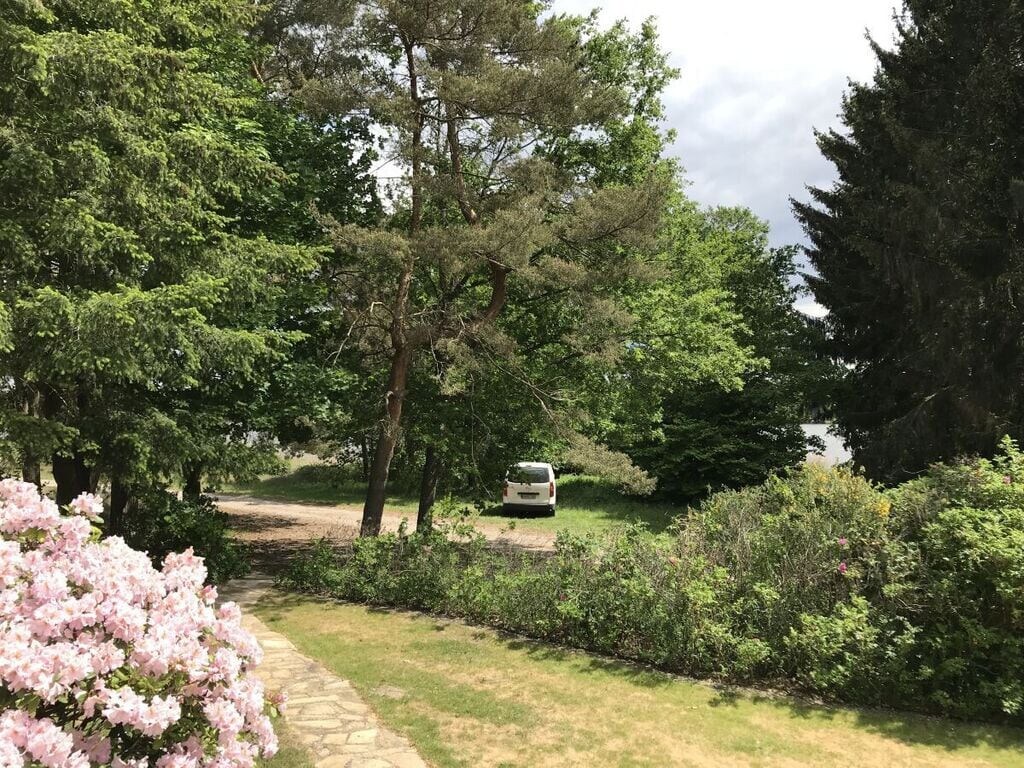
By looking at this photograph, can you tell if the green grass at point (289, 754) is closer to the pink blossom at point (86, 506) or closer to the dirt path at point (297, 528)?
the pink blossom at point (86, 506)

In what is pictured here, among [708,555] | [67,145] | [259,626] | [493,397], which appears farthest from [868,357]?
[67,145]

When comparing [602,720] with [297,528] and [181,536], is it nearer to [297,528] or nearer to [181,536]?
[181,536]

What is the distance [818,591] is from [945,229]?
31.2ft

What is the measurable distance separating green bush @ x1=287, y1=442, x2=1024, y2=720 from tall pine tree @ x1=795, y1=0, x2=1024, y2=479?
5911mm

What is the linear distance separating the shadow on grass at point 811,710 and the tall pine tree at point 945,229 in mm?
7425

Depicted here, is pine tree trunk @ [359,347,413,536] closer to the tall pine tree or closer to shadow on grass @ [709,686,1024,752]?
shadow on grass @ [709,686,1024,752]

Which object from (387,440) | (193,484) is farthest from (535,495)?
(193,484)

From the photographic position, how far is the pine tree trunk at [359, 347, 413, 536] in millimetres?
9883

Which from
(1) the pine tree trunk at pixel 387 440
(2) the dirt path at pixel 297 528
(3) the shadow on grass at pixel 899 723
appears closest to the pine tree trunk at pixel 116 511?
(2) the dirt path at pixel 297 528

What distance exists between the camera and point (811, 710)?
201 inches

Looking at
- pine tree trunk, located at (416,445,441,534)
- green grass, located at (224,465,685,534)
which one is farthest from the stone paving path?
green grass, located at (224,465,685,534)

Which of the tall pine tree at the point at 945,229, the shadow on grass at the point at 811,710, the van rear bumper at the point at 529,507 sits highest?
the tall pine tree at the point at 945,229

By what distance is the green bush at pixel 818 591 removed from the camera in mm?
5215

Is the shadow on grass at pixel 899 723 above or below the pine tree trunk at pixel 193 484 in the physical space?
below
